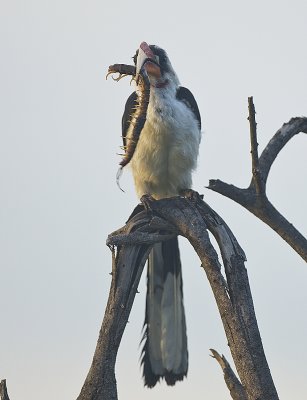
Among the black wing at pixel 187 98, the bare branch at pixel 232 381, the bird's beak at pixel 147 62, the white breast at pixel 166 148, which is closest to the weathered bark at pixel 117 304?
the bare branch at pixel 232 381

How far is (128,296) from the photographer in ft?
13.2

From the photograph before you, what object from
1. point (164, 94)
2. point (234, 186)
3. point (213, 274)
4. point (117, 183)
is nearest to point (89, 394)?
point (213, 274)

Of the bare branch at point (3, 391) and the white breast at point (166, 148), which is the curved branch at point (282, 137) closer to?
the white breast at point (166, 148)

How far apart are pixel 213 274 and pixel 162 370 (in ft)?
3.86

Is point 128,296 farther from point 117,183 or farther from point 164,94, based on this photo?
point 164,94

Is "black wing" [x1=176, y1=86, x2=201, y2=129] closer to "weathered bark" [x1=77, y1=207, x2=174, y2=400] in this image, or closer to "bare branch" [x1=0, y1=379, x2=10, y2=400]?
"weathered bark" [x1=77, y1=207, x2=174, y2=400]

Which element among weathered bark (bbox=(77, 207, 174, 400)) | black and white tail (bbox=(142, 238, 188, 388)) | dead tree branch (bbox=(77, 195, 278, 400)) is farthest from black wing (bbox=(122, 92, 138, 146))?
weathered bark (bbox=(77, 207, 174, 400))

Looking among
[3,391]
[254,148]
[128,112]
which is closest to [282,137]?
[254,148]

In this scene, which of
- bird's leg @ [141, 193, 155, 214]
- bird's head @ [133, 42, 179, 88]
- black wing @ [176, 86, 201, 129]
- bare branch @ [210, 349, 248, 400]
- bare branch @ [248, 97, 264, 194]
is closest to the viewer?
bare branch @ [248, 97, 264, 194]

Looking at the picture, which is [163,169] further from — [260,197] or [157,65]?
[260,197]

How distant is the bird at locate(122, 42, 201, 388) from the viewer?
4.83m

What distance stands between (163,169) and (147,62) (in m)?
0.70

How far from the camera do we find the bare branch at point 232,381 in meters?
3.94

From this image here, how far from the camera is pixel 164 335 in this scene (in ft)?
15.8
